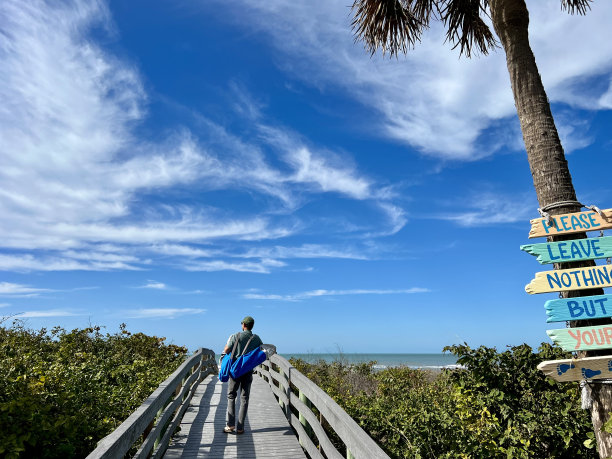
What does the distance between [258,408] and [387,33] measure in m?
8.23

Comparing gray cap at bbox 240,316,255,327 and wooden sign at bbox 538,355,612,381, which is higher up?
gray cap at bbox 240,316,255,327

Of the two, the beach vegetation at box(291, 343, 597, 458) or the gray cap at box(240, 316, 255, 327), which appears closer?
the beach vegetation at box(291, 343, 597, 458)

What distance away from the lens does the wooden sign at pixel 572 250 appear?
16.5 feet

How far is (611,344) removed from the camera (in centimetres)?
484

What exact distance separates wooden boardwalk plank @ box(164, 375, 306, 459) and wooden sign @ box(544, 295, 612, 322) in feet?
12.9

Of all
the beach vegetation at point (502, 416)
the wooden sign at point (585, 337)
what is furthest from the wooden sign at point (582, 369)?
the beach vegetation at point (502, 416)

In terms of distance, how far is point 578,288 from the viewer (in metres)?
4.95

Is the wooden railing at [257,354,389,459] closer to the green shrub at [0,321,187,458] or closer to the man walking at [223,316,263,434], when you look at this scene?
the man walking at [223,316,263,434]

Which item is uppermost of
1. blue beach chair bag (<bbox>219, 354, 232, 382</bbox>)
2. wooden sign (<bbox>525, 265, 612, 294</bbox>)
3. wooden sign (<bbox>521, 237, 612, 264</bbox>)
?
wooden sign (<bbox>521, 237, 612, 264</bbox>)

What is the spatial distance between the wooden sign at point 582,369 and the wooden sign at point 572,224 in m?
1.43

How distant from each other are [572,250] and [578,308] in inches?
26.2

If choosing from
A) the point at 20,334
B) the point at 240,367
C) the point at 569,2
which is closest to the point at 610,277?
the point at 569,2

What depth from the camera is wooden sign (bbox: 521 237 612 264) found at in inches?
198

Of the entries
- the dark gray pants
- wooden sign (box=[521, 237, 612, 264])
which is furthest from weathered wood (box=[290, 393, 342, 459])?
wooden sign (box=[521, 237, 612, 264])
